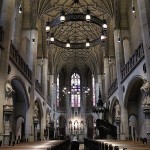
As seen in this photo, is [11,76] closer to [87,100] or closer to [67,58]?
[67,58]

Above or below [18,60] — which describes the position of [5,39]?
above

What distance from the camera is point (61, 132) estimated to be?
145 feet

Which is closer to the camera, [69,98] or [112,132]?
[112,132]

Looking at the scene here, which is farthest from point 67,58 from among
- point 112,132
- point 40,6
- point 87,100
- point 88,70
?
point 112,132

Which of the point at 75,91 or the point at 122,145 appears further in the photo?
the point at 75,91

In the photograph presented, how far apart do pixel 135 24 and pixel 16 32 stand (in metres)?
11.4

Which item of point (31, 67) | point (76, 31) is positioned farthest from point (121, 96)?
point (76, 31)

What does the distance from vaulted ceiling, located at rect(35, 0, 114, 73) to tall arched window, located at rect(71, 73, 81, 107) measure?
7.08ft

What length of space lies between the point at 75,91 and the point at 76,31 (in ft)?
47.6

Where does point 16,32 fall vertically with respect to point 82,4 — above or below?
below

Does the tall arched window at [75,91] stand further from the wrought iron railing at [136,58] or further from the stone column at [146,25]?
the stone column at [146,25]

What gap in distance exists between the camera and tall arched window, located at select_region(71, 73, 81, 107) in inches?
1823

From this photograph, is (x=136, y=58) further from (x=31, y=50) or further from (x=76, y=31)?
(x=76, y=31)

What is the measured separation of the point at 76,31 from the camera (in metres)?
36.7
